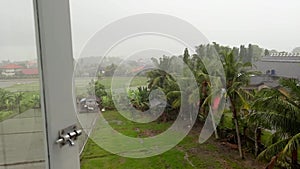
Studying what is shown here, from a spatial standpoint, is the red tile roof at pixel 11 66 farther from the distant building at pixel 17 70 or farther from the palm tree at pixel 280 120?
the palm tree at pixel 280 120

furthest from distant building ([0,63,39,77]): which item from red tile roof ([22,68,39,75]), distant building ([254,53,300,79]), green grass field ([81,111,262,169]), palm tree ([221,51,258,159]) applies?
distant building ([254,53,300,79])

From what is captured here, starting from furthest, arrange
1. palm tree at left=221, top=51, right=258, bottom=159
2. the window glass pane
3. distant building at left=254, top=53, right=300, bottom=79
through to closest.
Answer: palm tree at left=221, top=51, right=258, bottom=159 → distant building at left=254, top=53, right=300, bottom=79 → the window glass pane

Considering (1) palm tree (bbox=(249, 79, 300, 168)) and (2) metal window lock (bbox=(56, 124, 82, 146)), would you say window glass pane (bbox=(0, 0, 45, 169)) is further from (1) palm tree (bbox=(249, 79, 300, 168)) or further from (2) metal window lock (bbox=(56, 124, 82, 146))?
(1) palm tree (bbox=(249, 79, 300, 168))

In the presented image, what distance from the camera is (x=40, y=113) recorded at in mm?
758

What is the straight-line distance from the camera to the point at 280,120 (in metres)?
1.58

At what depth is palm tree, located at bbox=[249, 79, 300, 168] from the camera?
4.95 feet

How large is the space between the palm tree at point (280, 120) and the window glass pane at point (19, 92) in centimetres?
126

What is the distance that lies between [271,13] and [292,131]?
0.73 meters

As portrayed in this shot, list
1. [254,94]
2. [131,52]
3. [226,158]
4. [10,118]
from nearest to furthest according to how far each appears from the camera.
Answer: [10,118]
[131,52]
[254,94]
[226,158]

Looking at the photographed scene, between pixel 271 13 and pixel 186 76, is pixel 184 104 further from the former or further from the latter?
pixel 271 13

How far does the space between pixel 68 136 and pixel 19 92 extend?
196 mm

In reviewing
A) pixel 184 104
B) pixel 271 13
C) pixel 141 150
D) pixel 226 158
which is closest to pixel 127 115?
pixel 141 150

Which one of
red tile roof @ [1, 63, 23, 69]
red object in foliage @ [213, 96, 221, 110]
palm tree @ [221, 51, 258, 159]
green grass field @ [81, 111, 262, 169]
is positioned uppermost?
red tile roof @ [1, 63, 23, 69]

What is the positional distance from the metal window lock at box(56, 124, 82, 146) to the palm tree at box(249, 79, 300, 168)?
45.3 inches
